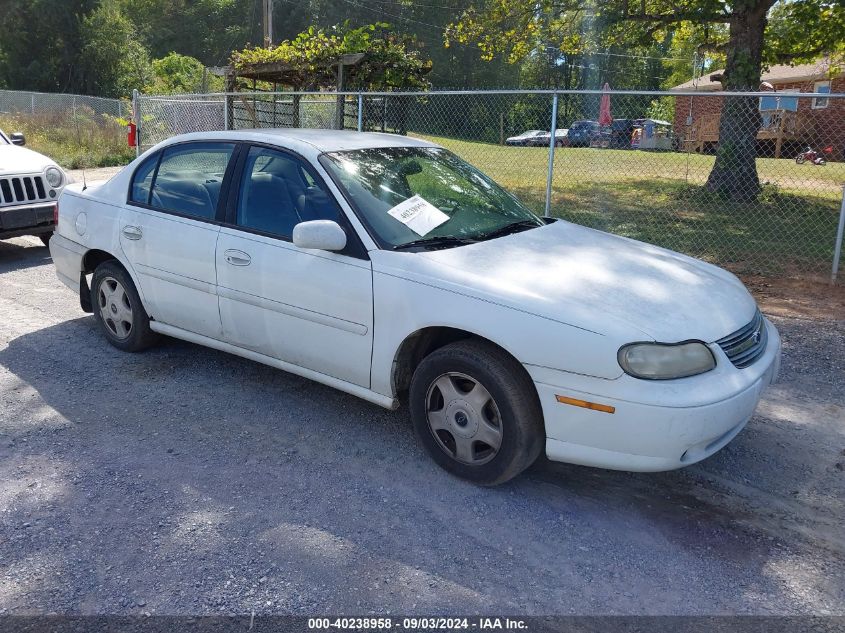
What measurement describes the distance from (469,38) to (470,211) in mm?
12300

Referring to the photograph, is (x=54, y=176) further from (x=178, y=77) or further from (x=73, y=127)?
(x=178, y=77)

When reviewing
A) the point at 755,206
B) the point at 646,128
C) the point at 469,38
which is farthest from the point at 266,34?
the point at 755,206

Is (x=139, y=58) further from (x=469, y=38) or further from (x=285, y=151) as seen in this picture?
(x=285, y=151)

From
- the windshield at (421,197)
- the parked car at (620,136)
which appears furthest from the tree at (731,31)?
the windshield at (421,197)

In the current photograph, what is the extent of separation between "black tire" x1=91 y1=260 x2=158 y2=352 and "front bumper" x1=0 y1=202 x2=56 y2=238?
10.4 feet

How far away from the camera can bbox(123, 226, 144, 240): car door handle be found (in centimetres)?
502

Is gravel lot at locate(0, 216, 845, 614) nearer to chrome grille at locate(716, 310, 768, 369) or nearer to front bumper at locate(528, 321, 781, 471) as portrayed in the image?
front bumper at locate(528, 321, 781, 471)

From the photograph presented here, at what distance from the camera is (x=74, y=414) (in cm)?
445

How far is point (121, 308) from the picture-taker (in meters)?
5.37

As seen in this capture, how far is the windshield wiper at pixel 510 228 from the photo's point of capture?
425 cm

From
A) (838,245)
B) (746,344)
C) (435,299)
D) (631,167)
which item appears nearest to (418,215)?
(435,299)

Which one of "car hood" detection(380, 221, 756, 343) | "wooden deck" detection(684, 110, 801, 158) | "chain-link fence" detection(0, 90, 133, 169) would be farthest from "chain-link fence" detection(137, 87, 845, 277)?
"car hood" detection(380, 221, 756, 343)

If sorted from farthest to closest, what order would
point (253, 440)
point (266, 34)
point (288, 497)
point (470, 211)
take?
point (266, 34) → point (470, 211) → point (253, 440) → point (288, 497)

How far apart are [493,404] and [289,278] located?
1.38 metres
